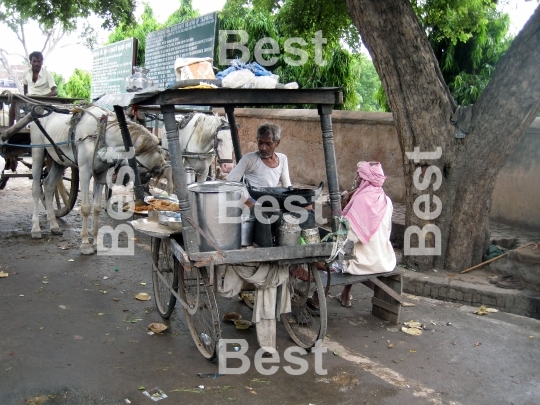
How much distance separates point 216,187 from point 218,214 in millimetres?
257

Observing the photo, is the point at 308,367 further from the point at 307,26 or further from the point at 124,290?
the point at 307,26

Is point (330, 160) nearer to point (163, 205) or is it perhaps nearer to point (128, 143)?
point (163, 205)

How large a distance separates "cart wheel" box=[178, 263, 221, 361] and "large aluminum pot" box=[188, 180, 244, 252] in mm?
278

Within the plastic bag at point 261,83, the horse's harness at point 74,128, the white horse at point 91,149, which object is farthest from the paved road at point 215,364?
the plastic bag at point 261,83

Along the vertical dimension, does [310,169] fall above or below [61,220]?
above

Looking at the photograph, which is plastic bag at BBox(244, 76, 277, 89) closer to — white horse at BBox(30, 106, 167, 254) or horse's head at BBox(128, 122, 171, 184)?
white horse at BBox(30, 106, 167, 254)

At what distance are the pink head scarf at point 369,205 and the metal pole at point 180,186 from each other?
1820 mm

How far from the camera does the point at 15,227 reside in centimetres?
867

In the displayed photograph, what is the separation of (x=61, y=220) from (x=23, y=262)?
2544mm

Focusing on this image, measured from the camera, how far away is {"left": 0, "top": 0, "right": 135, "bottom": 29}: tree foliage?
8.69 metres

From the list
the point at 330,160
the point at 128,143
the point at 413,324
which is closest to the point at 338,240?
the point at 330,160

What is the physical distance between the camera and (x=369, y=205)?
5172 millimetres

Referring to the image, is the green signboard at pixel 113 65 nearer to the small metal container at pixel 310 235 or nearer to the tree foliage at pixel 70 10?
the tree foliage at pixel 70 10

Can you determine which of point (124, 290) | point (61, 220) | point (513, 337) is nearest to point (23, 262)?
point (124, 290)
